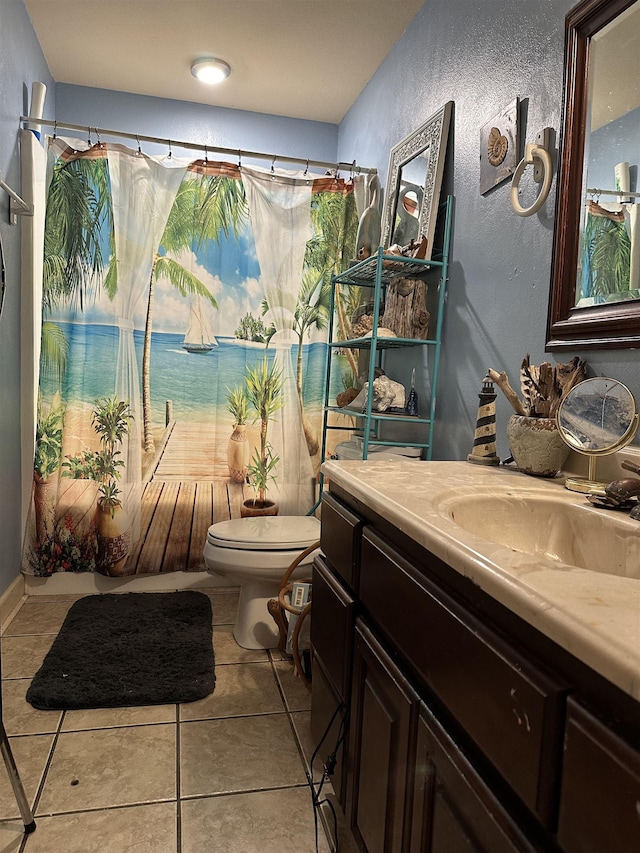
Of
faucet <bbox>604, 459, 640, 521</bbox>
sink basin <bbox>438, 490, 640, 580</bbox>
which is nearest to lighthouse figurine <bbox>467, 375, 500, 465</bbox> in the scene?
sink basin <bbox>438, 490, 640, 580</bbox>

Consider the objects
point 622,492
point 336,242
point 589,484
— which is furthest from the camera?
point 336,242

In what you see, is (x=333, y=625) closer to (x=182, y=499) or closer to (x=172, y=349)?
(x=182, y=499)

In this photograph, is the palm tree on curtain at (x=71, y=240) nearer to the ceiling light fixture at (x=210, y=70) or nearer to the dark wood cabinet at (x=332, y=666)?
the ceiling light fixture at (x=210, y=70)

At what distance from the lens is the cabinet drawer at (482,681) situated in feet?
1.90

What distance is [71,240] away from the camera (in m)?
2.50

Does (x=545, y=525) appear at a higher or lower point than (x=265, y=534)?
higher

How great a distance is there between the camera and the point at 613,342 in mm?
1205

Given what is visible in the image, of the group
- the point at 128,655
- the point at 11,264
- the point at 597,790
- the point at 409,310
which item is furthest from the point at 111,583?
the point at 597,790

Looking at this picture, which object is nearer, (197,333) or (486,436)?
(486,436)

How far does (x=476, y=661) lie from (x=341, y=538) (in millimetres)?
588

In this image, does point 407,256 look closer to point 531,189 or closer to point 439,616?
point 531,189

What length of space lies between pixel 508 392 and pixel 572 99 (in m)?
0.67

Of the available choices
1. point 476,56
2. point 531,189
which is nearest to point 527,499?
point 531,189

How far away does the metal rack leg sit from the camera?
4.19ft
